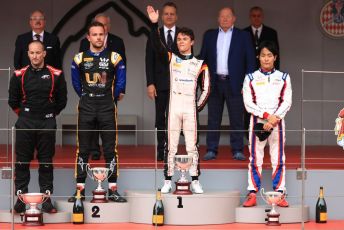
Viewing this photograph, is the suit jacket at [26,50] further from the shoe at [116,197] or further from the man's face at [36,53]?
the shoe at [116,197]

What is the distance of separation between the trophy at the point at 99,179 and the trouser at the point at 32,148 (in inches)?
13.4

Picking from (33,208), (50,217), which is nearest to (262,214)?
(50,217)

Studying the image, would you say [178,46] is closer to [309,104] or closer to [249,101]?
[249,101]

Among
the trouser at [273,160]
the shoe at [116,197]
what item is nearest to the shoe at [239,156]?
the trouser at [273,160]

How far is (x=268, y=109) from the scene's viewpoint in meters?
8.70

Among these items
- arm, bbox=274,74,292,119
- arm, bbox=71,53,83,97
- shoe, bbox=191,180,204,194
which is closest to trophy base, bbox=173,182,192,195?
shoe, bbox=191,180,204,194

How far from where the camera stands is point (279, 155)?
8766mm

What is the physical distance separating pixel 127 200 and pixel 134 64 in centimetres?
341

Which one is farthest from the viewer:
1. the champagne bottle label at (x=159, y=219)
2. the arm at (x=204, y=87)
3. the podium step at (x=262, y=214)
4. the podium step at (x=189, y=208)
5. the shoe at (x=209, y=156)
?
the shoe at (x=209, y=156)

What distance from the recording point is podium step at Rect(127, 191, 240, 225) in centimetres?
845

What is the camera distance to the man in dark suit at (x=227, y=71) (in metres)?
9.48

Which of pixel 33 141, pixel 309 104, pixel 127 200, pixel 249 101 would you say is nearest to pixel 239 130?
pixel 249 101

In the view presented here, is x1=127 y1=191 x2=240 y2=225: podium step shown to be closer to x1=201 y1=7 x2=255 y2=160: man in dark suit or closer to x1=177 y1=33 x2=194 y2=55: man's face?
x1=201 y1=7 x2=255 y2=160: man in dark suit

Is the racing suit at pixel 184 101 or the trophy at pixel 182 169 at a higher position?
the racing suit at pixel 184 101
